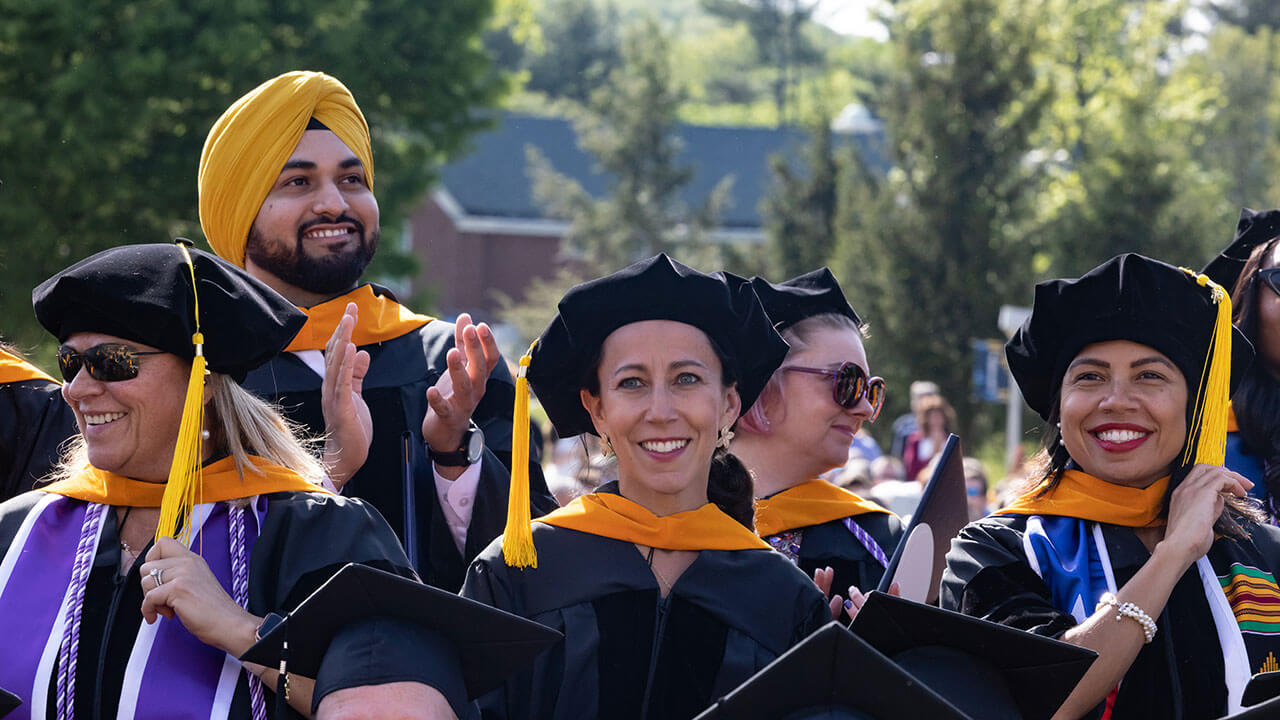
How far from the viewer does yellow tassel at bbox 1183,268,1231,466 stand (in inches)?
145

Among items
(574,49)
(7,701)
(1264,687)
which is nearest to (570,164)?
(574,49)

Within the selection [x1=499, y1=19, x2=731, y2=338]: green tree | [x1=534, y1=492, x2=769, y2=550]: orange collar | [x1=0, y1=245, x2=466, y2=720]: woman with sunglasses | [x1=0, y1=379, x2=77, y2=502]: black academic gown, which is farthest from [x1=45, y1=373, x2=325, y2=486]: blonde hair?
[x1=499, y1=19, x2=731, y2=338]: green tree

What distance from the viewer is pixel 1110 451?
12.1ft

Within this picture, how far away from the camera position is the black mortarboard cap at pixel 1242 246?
4535mm

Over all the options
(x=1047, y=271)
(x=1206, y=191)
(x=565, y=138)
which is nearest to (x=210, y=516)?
(x=1047, y=271)

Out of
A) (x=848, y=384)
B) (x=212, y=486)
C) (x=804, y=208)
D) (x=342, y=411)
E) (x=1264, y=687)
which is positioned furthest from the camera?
(x=804, y=208)

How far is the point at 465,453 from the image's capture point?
415cm

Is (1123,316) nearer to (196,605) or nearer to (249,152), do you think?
(196,605)

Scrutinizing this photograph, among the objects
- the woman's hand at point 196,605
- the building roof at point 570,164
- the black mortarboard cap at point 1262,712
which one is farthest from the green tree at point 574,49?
the black mortarboard cap at point 1262,712

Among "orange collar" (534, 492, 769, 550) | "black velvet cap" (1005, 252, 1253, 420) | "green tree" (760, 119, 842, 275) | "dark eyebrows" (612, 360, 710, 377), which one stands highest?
"green tree" (760, 119, 842, 275)

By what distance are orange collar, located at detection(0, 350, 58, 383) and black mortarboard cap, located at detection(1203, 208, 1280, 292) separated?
11.2 ft

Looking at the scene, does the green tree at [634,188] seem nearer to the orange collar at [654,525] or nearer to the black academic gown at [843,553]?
the black academic gown at [843,553]

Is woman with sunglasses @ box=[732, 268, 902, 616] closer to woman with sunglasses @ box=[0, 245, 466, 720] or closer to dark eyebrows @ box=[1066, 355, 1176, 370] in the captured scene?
dark eyebrows @ box=[1066, 355, 1176, 370]

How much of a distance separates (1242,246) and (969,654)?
84.4 inches
